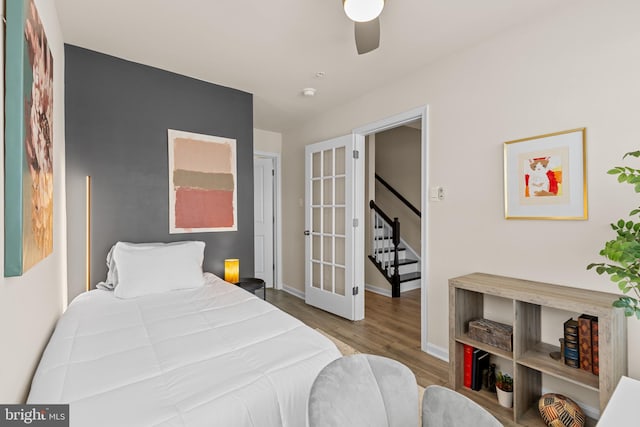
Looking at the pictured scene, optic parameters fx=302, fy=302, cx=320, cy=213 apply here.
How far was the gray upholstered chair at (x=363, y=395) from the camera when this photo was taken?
2.67 feet

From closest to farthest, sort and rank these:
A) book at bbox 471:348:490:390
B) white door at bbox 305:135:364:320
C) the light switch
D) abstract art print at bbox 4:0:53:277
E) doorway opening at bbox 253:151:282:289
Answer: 1. abstract art print at bbox 4:0:53:277
2. book at bbox 471:348:490:390
3. the light switch
4. white door at bbox 305:135:364:320
5. doorway opening at bbox 253:151:282:289

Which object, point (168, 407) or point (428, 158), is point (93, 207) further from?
point (428, 158)

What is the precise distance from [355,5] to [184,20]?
1.25 m

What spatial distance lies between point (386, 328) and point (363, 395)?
251 centimetres

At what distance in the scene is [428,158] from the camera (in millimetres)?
2688

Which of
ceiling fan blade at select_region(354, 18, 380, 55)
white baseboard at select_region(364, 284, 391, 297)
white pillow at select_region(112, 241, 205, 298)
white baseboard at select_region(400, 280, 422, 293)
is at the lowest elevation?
white baseboard at select_region(364, 284, 391, 297)

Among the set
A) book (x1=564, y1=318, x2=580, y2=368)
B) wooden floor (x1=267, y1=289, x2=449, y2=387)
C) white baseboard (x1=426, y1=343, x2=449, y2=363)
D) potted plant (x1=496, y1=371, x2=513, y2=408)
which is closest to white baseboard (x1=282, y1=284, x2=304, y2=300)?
wooden floor (x1=267, y1=289, x2=449, y2=387)

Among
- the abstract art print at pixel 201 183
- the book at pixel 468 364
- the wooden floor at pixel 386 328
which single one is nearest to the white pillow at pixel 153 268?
the abstract art print at pixel 201 183

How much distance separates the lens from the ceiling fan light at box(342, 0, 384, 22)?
4.96 ft

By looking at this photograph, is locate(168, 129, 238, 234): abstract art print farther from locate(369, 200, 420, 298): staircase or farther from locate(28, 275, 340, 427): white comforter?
locate(369, 200, 420, 298): staircase

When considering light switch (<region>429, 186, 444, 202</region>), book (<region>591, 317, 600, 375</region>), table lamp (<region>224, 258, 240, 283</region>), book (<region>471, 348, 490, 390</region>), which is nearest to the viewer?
A: book (<region>591, 317, 600, 375</region>)

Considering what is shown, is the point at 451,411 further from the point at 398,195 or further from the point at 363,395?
the point at 398,195

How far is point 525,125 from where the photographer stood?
2.09 meters

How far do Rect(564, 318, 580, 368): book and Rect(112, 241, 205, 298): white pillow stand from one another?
249 centimetres
